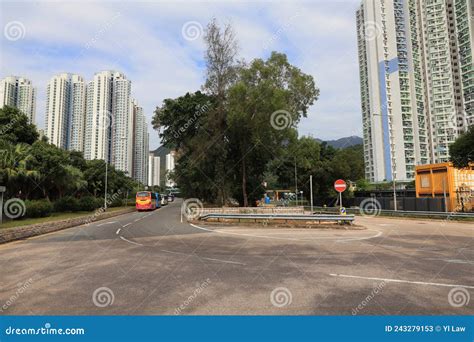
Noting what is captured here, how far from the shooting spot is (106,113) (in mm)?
46781

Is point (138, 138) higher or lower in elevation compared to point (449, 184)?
higher

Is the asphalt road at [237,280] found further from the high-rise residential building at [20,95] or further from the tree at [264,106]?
the high-rise residential building at [20,95]

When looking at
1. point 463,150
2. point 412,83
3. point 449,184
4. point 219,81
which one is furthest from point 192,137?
point 412,83

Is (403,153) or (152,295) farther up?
(403,153)

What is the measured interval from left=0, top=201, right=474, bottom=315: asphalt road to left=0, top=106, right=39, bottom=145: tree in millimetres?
26441

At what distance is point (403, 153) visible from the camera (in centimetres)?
8938

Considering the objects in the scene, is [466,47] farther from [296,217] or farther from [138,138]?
[296,217]

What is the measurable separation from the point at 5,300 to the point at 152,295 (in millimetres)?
2678

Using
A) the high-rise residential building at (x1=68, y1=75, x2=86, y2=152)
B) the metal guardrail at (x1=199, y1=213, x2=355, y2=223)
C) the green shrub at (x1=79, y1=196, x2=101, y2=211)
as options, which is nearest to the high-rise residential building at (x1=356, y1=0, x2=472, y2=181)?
the high-rise residential building at (x1=68, y1=75, x2=86, y2=152)

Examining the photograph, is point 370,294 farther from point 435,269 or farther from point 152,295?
point 152,295

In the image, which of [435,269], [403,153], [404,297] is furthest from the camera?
[403,153]

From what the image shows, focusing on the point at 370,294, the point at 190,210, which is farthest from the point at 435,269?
the point at 190,210

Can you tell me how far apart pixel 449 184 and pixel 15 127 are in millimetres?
48322

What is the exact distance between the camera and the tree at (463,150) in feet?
91.4
